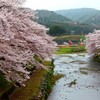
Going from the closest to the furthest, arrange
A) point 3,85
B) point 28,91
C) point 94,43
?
point 3,85, point 28,91, point 94,43

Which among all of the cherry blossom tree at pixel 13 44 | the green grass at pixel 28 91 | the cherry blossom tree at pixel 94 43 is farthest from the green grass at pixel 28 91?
the cherry blossom tree at pixel 94 43

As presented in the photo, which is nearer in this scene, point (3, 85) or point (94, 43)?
point (3, 85)

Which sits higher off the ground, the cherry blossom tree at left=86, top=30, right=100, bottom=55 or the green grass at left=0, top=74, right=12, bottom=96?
the green grass at left=0, top=74, right=12, bottom=96

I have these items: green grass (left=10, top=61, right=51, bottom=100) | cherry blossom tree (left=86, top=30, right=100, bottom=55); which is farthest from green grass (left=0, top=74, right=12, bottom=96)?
cherry blossom tree (left=86, top=30, right=100, bottom=55)

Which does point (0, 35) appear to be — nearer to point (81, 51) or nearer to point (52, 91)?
point (52, 91)

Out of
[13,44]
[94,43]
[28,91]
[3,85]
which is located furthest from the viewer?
[94,43]

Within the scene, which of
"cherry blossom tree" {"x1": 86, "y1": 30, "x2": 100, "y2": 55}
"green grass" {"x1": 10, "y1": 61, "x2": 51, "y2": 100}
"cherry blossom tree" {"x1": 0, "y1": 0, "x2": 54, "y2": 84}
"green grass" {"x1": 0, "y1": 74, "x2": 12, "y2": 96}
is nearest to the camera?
"cherry blossom tree" {"x1": 0, "y1": 0, "x2": 54, "y2": 84}

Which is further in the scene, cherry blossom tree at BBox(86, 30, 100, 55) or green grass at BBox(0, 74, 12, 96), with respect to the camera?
cherry blossom tree at BBox(86, 30, 100, 55)

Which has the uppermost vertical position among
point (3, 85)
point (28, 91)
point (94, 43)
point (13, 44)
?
point (13, 44)

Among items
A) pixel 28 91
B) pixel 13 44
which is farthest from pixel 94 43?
pixel 13 44

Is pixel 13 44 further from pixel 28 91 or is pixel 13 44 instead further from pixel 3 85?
pixel 28 91

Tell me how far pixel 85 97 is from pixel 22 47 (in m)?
7.08

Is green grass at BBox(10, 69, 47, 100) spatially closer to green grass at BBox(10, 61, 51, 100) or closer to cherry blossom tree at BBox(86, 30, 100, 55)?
green grass at BBox(10, 61, 51, 100)

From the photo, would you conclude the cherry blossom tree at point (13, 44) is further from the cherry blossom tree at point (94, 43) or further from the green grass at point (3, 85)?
the cherry blossom tree at point (94, 43)
